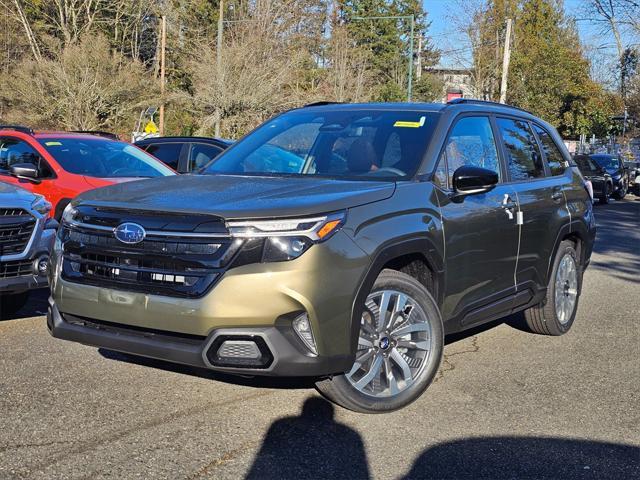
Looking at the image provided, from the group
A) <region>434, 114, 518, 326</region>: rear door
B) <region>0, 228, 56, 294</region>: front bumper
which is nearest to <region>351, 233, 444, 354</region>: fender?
<region>434, 114, 518, 326</region>: rear door

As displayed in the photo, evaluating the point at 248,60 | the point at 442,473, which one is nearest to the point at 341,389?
the point at 442,473

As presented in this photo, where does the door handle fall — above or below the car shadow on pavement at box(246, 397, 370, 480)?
above

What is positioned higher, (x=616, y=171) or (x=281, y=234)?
(x=281, y=234)

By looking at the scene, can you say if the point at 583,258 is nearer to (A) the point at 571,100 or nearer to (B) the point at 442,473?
(B) the point at 442,473

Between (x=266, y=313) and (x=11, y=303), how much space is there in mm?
3725

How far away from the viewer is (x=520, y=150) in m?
5.98

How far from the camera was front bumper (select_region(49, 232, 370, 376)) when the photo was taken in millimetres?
3732

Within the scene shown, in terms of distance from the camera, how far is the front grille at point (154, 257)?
3803mm

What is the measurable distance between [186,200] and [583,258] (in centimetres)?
411

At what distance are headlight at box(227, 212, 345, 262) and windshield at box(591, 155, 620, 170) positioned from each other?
25.3 meters

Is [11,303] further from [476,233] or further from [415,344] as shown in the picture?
[476,233]

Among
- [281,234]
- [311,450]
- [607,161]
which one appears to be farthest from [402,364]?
[607,161]

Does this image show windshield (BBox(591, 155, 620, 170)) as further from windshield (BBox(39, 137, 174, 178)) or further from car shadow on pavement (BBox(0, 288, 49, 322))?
car shadow on pavement (BBox(0, 288, 49, 322))

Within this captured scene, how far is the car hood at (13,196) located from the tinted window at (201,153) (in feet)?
19.5
